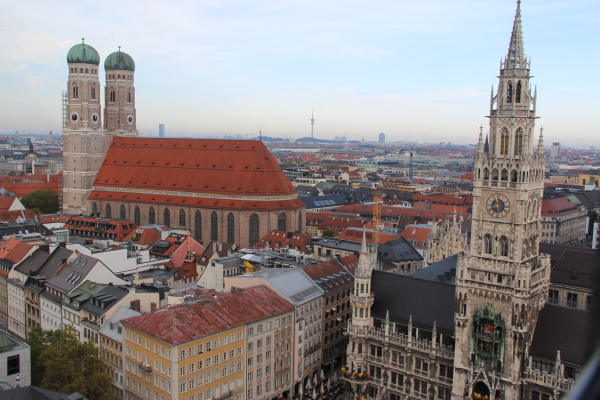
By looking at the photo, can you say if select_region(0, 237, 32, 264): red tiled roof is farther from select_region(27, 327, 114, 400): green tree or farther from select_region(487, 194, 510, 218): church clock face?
select_region(487, 194, 510, 218): church clock face

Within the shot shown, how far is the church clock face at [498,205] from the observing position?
171 feet

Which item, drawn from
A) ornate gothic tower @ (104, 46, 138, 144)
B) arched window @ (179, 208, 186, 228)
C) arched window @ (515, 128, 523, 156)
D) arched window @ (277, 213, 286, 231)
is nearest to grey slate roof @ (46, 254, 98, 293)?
arched window @ (179, 208, 186, 228)

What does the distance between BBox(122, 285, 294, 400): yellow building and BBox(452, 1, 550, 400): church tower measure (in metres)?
21.5

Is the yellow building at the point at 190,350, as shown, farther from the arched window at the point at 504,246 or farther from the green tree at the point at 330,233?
the green tree at the point at 330,233

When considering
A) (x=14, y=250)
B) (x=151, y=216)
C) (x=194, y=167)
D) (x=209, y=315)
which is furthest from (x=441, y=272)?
(x=151, y=216)

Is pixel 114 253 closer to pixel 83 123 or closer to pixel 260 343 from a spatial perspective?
pixel 260 343

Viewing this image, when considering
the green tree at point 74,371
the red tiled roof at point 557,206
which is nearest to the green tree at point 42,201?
the green tree at point 74,371

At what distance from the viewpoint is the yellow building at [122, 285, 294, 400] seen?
5350 cm

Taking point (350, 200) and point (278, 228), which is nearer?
point (278, 228)

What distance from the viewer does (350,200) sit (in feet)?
609

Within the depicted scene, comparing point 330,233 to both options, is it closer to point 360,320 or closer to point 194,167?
point 194,167

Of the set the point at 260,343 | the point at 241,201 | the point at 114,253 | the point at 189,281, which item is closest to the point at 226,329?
the point at 260,343

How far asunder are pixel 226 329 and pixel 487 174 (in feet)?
95.2

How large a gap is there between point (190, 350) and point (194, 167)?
7982 centimetres
